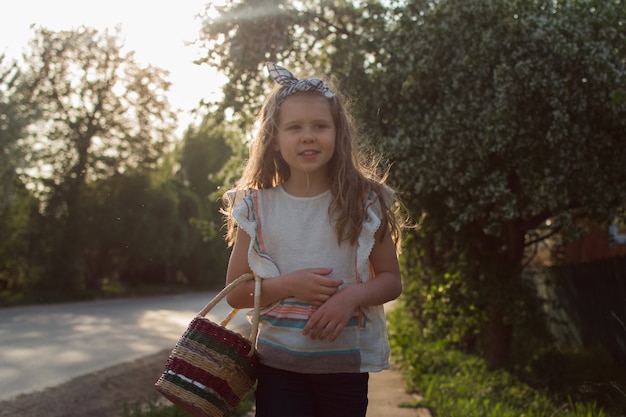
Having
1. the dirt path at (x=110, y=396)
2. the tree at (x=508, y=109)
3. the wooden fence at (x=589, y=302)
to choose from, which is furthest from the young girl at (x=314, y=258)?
the wooden fence at (x=589, y=302)

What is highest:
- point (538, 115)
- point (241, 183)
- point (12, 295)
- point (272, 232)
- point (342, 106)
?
point (538, 115)

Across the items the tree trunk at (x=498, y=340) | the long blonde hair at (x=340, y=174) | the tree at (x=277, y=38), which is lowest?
the tree trunk at (x=498, y=340)

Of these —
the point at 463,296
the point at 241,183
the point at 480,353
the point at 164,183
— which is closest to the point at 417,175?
the point at 463,296

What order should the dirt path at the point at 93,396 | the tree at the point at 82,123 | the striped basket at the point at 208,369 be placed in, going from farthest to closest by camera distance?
the tree at the point at 82,123 < the dirt path at the point at 93,396 < the striped basket at the point at 208,369

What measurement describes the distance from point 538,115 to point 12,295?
Answer: 854 inches

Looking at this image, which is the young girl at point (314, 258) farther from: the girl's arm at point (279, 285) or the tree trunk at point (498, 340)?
the tree trunk at point (498, 340)

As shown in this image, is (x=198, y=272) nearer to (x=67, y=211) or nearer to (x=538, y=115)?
(x=67, y=211)

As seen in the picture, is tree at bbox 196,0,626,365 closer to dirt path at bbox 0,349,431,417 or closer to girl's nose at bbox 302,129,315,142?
dirt path at bbox 0,349,431,417

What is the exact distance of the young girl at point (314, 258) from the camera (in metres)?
2.32

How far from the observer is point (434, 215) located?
704cm

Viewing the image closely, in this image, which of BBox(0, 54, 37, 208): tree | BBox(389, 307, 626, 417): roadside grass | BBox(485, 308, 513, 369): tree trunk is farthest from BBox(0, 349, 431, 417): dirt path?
BBox(0, 54, 37, 208): tree

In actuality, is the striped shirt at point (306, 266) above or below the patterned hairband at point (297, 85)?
below

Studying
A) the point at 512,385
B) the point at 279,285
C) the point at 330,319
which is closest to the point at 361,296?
the point at 330,319

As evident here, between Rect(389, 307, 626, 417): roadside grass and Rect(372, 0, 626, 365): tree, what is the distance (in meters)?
1.30
